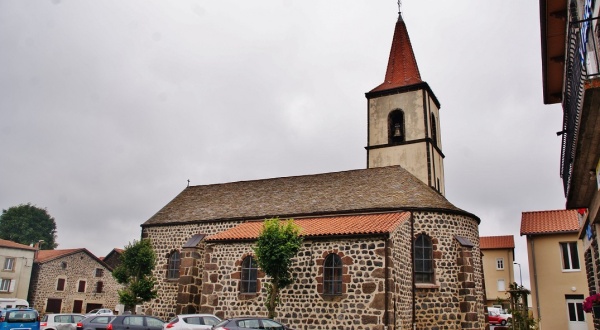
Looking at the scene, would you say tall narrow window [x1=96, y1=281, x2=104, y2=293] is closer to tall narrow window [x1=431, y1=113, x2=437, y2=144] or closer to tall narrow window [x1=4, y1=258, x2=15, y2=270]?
tall narrow window [x1=4, y1=258, x2=15, y2=270]

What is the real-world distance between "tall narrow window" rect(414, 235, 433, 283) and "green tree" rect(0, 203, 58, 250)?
6364 cm

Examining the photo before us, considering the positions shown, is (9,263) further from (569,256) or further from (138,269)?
(569,256)

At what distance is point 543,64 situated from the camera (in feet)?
41.4

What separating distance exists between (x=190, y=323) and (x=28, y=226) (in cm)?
6485

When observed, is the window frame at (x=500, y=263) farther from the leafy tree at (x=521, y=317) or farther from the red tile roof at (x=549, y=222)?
the leafy tree at (x=521, y=317)

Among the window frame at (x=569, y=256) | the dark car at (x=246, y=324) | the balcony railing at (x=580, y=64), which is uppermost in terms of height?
the balcony railing at (x=580, y=64)

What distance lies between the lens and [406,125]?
27016 mm

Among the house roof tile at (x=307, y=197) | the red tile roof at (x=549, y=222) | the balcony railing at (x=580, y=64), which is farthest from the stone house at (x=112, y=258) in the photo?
the balcony railing at (x=580, y=64)

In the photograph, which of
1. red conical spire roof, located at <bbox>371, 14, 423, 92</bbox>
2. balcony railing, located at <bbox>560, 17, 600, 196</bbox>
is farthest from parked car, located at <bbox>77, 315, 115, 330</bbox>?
red conical spire roof, located at <bbox>371, 14, 423, 92</bbox>

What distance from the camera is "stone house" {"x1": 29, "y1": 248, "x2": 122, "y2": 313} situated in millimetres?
39375

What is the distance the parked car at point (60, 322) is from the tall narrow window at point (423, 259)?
15.3m

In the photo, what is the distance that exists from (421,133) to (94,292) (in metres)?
33.8

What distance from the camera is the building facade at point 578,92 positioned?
7.28 metres

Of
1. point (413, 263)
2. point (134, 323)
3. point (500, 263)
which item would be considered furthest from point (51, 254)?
point (500, 263)
